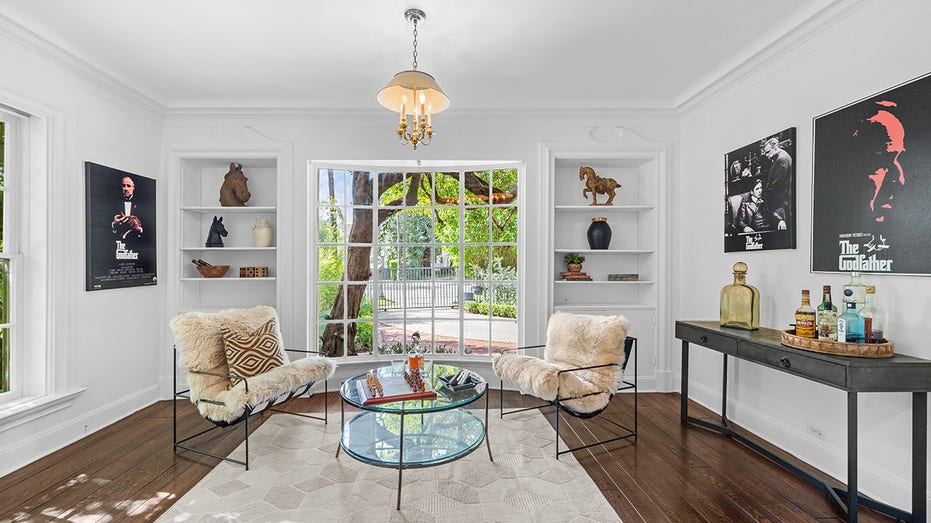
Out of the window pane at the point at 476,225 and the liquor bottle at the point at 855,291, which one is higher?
the window pane at the point at 476,225

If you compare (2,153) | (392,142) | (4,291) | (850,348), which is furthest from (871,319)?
(2,153)

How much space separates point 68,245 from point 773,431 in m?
5.00

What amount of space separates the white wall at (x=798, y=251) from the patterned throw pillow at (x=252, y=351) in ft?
11.3

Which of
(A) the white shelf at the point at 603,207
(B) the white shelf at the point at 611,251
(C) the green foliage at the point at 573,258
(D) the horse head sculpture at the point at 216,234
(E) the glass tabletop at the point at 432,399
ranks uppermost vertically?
(A) the white shelf at the point at 603,207

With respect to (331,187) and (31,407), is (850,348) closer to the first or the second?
(331,187)

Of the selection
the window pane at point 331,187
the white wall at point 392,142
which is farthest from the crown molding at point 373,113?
the window pane at point 331,187

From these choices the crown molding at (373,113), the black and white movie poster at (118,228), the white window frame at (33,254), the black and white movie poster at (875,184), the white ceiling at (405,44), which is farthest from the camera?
the crown molding at (373,113)

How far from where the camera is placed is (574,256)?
430cm

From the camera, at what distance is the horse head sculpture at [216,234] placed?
13.6ft

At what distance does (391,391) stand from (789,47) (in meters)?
3.31

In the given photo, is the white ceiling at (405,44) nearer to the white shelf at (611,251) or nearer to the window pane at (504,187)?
the window pane at (504,187)

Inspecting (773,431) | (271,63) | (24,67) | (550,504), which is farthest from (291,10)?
(773,431)

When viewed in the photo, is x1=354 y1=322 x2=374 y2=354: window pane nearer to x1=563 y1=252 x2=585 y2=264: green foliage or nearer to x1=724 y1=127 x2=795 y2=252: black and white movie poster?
x1=563 y1=252 x2=585 y2=264: green foliage

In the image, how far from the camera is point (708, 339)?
2.99 meters
